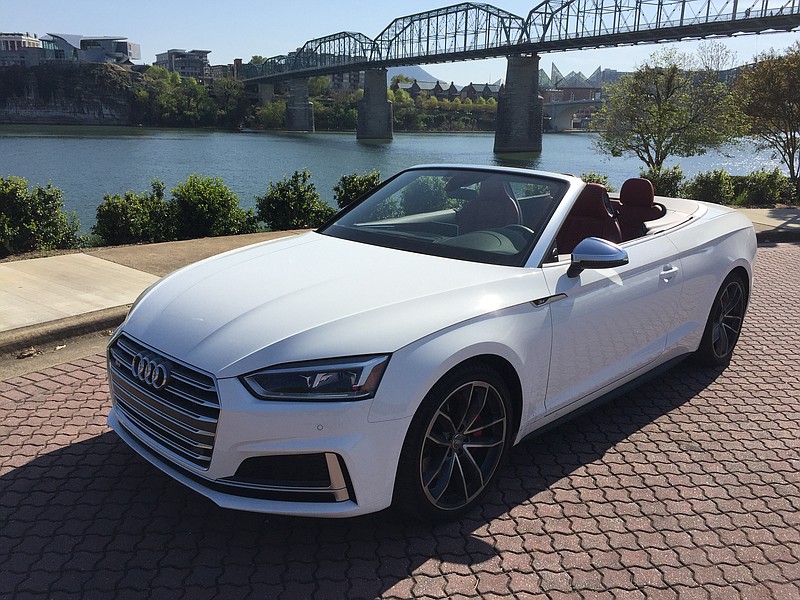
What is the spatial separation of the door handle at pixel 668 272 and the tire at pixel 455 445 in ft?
5.20

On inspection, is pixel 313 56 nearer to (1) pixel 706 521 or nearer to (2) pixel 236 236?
(2) pixel 236 236

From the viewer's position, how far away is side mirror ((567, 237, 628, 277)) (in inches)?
130

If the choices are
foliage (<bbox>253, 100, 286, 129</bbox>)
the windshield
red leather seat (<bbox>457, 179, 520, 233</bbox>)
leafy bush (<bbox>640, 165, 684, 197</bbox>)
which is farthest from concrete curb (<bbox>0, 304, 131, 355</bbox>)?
foliage (<bbox>253, 100, 286, 129</bbox>)

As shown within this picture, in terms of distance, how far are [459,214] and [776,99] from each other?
18933mm

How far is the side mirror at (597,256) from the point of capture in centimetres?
330

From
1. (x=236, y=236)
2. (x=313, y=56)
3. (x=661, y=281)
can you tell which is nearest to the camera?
(x=661, y=281)

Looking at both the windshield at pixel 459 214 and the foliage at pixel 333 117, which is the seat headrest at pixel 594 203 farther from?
the foliage at pixel 333 117

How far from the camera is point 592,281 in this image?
3529mm

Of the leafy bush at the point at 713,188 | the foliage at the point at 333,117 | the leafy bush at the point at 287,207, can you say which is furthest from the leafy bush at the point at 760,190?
the foliage at the point at 333,117

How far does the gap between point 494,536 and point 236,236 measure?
7895 millimetres

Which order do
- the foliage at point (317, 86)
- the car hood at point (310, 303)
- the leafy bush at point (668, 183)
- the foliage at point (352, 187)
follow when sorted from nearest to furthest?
1. the car hood at point (310, 303)
2. the foliage at point (352, 187)
3. the leafy bush at point (668, 183)
4. the foliage at point (317, 86)

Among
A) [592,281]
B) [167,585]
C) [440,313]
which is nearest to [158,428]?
[167,585]

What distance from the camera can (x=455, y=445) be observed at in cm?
294

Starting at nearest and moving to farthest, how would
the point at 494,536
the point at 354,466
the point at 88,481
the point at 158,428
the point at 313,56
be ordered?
the point at 354,466 < the point at 158,428 < the point at 494,536 < the point at 88,481 < the point at 313,56
